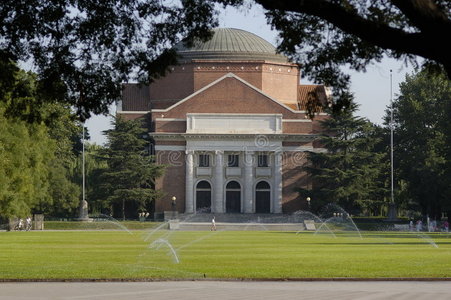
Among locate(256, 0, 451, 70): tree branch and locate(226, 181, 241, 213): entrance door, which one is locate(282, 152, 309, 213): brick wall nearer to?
locate(226, 181, 241, 213): entrance door

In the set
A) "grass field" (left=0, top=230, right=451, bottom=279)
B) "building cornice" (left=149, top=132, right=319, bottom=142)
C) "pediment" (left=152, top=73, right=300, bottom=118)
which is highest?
"pediment" (left=152, top=73, right=300, bottom=118)

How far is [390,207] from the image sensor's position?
90375mm

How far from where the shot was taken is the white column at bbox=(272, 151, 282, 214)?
4013 inches

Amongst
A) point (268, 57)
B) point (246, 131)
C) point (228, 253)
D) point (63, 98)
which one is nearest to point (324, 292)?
point (63, 98)

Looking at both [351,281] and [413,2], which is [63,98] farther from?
[351,281]

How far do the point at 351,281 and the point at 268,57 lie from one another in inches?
3372

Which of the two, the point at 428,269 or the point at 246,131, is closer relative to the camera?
the point at 428,269

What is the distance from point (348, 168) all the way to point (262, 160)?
34.3 feet

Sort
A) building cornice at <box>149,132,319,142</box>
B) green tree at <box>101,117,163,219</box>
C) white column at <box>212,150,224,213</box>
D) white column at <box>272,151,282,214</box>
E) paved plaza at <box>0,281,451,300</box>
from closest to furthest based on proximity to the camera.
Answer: paved plaza at <box>0,281,451,300</box> → green tree at <box>101,117,163,219</box> → white column at <box>212,150,224,213</box> → white column at <box>272,151,282,214</box> → building cornice at <box>149,132,319,142</box>

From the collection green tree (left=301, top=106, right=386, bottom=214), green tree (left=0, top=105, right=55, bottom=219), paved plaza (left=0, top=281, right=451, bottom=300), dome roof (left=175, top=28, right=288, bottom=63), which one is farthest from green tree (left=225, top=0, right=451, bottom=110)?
dome roof (left=175, top=28, right=288, bottom=63)

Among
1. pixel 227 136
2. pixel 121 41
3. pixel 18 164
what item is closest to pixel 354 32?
pixel 121 41

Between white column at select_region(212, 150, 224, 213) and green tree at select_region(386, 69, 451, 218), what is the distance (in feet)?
55.2

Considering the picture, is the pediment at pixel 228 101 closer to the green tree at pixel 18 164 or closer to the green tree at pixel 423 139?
the green tree at pixel 423 139

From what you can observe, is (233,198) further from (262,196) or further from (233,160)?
(233,160)
